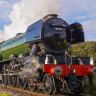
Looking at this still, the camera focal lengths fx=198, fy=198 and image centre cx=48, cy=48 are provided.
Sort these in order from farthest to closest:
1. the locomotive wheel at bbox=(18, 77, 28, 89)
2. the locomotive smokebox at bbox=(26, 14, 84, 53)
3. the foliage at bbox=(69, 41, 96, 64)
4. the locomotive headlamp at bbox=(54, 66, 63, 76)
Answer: the foliage at bbox=(69, 41, 96, 64)
the locomotive wheel at bbox=(18, 77, 28, 89)
the locomotive smokebox at bbox=(26, 14, 84, 53)
the locomotive headlamp at bbox=(54, 66, 63, 76)

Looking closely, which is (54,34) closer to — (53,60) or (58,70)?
(53,60)

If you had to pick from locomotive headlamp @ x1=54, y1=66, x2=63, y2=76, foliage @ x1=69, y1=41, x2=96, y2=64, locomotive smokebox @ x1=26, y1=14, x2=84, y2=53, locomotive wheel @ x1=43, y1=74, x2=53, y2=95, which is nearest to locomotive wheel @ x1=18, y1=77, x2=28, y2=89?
locomotive wheel @ x1=43, y1=74, x2=53, y2=95

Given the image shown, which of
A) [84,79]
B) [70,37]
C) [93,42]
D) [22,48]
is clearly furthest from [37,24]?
[93,42]

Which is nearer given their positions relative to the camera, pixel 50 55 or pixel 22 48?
pixel 50 55

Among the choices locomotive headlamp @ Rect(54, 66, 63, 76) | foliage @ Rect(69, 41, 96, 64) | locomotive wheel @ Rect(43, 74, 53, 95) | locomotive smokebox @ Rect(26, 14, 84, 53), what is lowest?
locomotive wheel @ Rect(43, 74, 53, 95)

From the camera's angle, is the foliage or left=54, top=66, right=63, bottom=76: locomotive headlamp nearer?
left=54, top=66, right=63, bottom=76: locomotive headlamp

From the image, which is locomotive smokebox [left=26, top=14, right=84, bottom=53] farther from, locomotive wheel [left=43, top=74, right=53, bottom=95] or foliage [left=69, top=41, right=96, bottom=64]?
foliage [left=69, top=41, right=96, bottom=64]

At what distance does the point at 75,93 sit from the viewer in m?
7.84

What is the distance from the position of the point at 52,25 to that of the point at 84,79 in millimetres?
2591

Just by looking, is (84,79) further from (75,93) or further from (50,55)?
(50,55)

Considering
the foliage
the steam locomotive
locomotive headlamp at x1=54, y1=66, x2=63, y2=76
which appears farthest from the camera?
the foliage

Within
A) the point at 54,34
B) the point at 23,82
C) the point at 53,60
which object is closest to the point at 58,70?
the point at 53,60

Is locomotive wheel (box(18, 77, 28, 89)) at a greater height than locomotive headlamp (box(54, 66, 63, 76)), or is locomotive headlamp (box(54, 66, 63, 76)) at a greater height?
locomotive headlamp (box(54, 66, 63, 76))

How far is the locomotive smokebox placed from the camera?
26.9 ft
